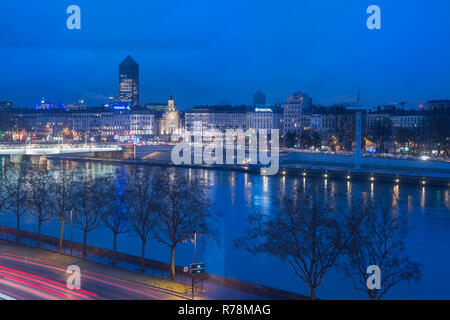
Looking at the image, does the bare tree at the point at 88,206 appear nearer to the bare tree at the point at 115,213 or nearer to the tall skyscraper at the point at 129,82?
the bare tree at the point at 115,213

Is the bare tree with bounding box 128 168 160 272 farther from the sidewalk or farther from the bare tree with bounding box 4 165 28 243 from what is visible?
the bare tree with bounding box 4 165 28 243

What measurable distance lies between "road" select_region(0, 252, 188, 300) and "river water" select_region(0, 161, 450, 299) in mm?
2363

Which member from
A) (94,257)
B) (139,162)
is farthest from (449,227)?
(139,162)

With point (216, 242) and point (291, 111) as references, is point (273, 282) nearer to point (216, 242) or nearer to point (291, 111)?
point (216, 242)

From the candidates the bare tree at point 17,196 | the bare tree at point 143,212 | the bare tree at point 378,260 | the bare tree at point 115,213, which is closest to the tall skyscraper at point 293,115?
the bare tree at point 17,196

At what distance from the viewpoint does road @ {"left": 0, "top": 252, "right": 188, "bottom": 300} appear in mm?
6441

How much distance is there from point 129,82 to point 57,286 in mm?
100262

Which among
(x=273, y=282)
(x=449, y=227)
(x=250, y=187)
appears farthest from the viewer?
(x=250, y=187)

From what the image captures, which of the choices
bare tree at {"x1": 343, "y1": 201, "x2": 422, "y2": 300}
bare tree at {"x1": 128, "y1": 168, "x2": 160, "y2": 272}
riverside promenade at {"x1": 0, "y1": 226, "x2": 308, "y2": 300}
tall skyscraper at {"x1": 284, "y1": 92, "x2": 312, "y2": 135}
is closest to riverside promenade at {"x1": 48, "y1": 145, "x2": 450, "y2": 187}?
bare tree at {"x1": 343, "y1": 201, "x2": 422, "y2": 300}

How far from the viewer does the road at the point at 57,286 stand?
21.1 ft

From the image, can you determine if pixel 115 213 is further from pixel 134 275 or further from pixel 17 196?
pixel 134 275

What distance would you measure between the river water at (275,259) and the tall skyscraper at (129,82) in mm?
86670
